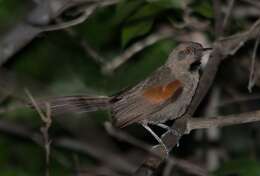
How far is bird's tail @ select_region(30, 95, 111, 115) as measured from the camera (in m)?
5.09

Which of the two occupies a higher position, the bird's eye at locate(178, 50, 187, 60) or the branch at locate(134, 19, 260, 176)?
the bird's eye at locate(178, 50, 187, 60)

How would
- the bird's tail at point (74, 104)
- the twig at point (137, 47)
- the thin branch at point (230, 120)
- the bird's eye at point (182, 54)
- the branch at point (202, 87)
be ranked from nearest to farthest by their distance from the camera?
the branch at point (202, 87) < the thin branch at point (230, 120) < the bird's tail at point (74, 104) < the bird's eye at point (182, 54) < the twig at point (137, 47)

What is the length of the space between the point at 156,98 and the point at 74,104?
729 millimetres

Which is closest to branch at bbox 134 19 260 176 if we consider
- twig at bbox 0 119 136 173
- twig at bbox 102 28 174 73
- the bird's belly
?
the bird's belly

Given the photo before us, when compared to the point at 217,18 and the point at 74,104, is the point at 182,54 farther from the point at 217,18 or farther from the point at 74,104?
the point at 74,104

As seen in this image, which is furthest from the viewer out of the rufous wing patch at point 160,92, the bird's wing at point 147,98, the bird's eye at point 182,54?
the bird's eye at point 182,54

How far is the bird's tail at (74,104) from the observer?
509 cm

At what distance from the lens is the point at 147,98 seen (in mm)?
5566

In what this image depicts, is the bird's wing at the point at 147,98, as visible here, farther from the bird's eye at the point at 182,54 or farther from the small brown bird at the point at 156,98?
the bird's eye at the point at 182,54

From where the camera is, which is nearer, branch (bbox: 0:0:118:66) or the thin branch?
the thin branch

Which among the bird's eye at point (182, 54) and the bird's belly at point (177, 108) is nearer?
the bird's belly at point (177, 108)

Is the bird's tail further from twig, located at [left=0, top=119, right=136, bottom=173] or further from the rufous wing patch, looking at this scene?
twig, located at [left=0, top=119, right=136, bottom=173]

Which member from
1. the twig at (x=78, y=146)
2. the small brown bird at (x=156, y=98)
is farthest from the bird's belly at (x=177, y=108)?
the twig at (x=78, y=146)

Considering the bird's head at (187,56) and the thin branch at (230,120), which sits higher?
the bird's head at (187,56)
